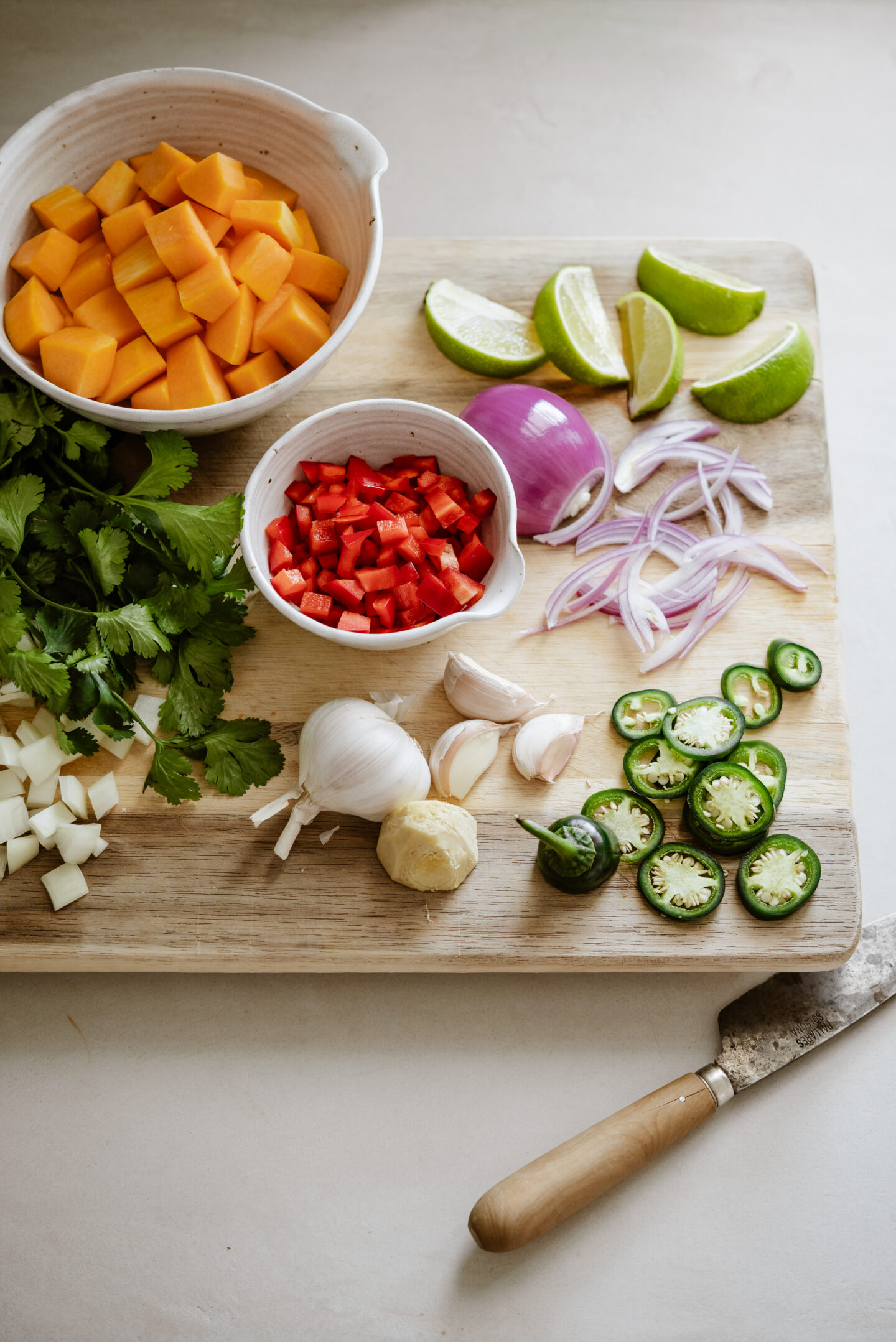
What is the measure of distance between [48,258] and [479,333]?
77 centimetres

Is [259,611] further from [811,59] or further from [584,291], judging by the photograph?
[811,59]

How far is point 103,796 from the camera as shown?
1711mm

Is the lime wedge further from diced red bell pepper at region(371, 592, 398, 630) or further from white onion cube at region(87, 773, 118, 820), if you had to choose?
white onion cube at region(87, 773, 118, 820)

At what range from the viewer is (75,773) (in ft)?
5.76

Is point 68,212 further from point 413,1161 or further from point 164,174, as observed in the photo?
point 413,1161

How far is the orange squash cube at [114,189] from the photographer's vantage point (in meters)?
1.71

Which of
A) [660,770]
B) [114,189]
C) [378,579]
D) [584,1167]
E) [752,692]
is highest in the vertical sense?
[114,189]

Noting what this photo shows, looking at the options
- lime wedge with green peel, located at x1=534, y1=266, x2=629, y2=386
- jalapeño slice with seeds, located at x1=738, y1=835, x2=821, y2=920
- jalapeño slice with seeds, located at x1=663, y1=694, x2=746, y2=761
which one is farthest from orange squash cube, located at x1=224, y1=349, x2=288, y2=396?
jalapeño slice with seeds, located at x1=738, y1=835, x2=821, y2=920

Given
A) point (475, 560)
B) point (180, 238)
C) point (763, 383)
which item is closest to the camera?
point (180, 238)

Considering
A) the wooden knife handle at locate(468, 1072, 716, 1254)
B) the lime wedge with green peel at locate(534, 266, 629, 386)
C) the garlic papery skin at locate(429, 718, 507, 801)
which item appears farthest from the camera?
the lime wedge with green peel at locate(534, 266, 629, 386)

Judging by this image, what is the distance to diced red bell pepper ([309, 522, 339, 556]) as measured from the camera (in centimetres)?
171

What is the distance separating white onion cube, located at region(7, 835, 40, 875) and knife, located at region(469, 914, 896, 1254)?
3.13 feet

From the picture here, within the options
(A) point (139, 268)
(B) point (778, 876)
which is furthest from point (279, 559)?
(B) point (778, 876)

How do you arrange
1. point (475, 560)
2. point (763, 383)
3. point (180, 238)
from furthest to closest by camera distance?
point (763, 383)
point (475, 560)
point (180, 238)
